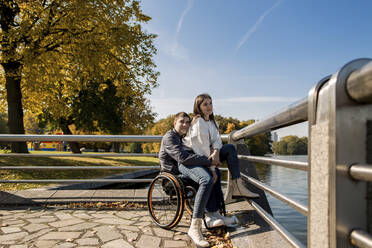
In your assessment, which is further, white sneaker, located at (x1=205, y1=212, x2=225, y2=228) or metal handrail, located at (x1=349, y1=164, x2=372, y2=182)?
white sneaker, located at (x1=205, y1=212, x2=225, y2=228)

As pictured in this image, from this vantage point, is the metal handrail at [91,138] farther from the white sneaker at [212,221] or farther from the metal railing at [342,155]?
the metal railing at [342,155]

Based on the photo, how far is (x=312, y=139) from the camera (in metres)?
1.18

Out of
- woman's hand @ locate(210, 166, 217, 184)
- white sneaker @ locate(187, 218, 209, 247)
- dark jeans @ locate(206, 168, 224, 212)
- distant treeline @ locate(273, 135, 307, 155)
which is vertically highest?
distant treeline @ locate(273, 135, 307, 155)

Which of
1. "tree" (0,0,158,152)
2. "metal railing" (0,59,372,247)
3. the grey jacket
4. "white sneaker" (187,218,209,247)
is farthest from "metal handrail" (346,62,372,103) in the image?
"tree" (0,0,158,152)

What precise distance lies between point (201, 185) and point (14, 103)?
1340cm

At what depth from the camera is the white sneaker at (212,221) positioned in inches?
127

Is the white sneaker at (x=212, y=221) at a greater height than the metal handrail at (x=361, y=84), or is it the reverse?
the metal handrail at (x=361, y=84)

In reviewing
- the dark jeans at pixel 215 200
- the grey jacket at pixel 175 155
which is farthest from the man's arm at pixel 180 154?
the dark jeans at pixel 215 200

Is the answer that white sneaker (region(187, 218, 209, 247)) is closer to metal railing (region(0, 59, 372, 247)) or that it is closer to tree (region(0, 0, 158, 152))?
metal railing (region(0, 59, 372, 247))

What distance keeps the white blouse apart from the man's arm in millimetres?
107

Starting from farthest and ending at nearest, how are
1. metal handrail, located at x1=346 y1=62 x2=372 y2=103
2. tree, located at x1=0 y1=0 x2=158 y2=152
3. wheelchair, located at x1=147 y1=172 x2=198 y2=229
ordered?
tree, located at x1=0 y1=0 x2=158 y2=152
wheelchair, located at x1=147 y1=172 x2=198 y2=229
metal handrail, located at x1=346 y1=62 x2=372 y2=103

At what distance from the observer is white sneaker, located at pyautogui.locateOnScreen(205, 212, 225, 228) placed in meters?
3.24

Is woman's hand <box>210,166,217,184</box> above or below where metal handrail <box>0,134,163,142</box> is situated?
below

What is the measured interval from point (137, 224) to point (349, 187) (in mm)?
3380
